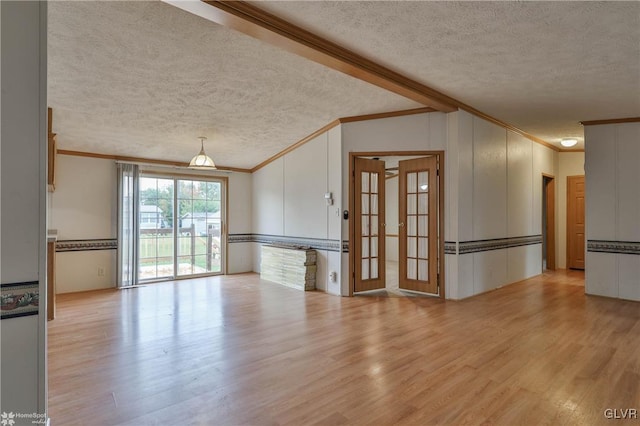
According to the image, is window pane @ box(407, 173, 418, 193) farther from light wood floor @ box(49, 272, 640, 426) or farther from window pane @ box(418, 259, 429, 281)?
light wood floor @ box(49, 272, 640, 426)

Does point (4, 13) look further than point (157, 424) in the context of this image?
No

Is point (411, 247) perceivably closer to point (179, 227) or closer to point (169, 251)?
point (179, 227)

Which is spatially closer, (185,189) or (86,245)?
(86,245)

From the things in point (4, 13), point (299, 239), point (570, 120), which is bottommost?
point (299, 239)

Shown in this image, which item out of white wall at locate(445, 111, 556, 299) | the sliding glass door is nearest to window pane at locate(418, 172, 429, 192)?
white wall at locate(445, 111, 556, 299)

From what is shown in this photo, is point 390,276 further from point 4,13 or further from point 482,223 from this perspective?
point 4,13

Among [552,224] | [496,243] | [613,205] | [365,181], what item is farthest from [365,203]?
[552,224]

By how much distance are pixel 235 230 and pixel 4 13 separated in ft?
20.5

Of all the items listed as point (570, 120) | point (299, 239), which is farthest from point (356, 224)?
point (570, 120)

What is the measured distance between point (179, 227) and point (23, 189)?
18.0 ft

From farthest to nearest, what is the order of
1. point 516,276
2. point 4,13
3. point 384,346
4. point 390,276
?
point 390,276, point 516,276, point 384,346, point 4,13

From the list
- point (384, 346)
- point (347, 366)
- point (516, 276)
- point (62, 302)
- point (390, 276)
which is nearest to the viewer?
point (347, 366)

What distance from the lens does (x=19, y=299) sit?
1.56 metres

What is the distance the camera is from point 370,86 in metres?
4.27
